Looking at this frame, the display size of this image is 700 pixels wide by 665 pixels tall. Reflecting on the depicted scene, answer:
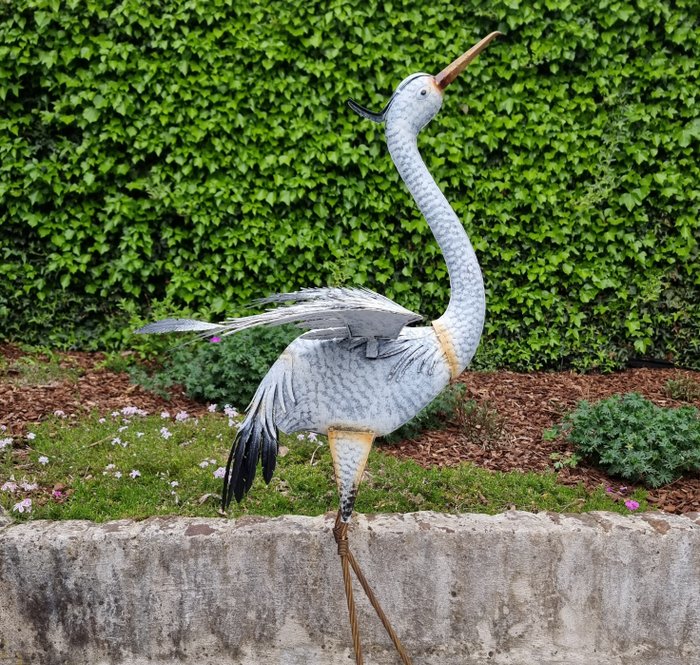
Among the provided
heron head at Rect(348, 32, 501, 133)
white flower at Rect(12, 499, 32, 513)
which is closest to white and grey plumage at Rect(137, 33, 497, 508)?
heron head at Rect(348, 32, 501, 133)

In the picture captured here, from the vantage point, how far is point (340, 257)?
4.95 m

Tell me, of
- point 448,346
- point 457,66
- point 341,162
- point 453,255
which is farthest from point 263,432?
point 341,162

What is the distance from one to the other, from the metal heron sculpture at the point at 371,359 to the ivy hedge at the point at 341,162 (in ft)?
8.31

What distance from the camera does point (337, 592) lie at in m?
2.90

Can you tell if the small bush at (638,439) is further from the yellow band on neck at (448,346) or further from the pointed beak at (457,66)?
the pointed beak at (457,66)

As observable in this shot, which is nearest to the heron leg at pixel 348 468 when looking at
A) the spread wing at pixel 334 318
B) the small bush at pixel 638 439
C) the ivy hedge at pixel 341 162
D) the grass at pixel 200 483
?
the spread wing at pixel 334 318

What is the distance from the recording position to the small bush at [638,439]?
3.60m

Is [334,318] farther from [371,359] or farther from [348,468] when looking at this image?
[348,468]

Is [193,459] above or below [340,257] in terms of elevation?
below

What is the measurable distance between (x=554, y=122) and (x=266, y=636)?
3.62 m

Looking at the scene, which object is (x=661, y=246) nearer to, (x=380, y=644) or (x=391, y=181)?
(x=391, y=181)

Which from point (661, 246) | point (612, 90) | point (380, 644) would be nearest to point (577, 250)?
point (661, 246)

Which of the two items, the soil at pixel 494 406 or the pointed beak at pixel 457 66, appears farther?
the soil at pixel 494 406

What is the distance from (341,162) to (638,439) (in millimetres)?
2484
